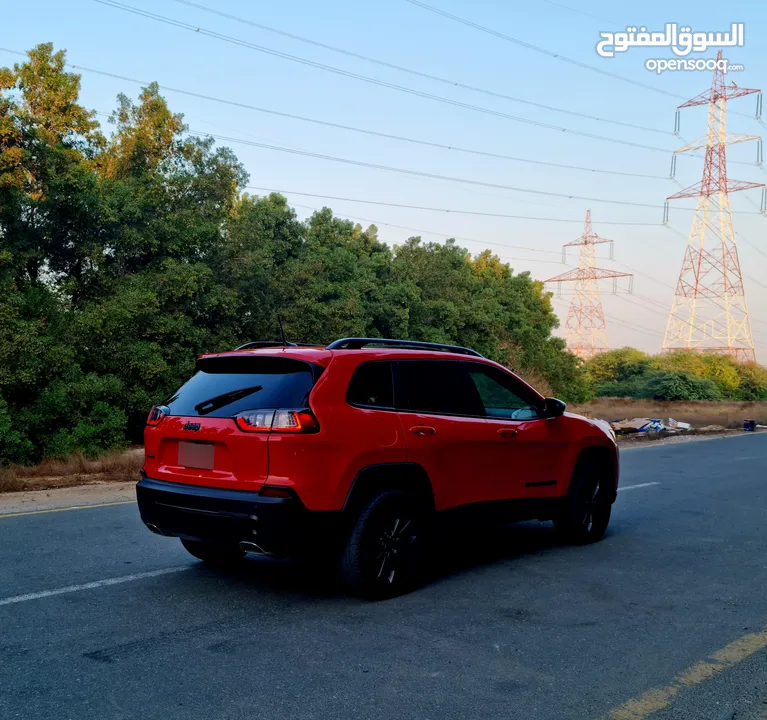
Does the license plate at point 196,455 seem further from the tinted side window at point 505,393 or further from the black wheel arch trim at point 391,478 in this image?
the tinted side window at point 505,393

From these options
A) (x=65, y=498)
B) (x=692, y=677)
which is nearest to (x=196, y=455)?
(x=692, y=677)

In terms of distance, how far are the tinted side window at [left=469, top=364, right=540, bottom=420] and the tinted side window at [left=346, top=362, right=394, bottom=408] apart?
1.05m

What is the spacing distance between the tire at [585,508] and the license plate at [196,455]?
3544 mm

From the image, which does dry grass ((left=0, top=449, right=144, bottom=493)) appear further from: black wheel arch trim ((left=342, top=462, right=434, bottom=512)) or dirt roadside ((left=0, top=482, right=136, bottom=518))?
black wheel arch trim ((left=342, top=462, right=434, bottom=512))

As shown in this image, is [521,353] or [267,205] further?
[521,353]

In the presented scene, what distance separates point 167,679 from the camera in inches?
164

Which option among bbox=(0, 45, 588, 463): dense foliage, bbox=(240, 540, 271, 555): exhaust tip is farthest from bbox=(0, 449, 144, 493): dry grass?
bbox=(240, 540, 271, 555): exhaust tip

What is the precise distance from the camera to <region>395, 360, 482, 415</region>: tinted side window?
617 cm

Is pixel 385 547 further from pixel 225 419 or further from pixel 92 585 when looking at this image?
pixel 92 585

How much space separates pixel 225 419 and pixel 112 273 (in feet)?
61.5

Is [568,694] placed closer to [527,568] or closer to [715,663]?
[715,663]

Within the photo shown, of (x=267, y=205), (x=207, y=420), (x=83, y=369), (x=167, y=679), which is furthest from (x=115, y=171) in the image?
(x=167, y=679)

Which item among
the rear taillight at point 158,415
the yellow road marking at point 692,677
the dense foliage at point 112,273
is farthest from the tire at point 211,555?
the dense foliage at point 112,273

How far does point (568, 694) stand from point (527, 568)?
9.03 ft
